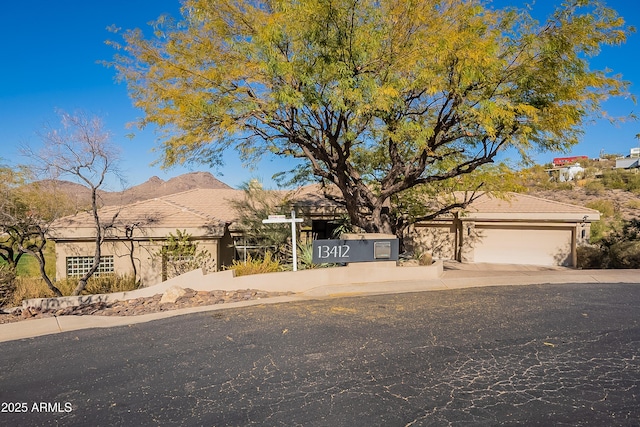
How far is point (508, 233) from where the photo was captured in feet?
72.3

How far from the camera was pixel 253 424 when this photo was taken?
406 cm

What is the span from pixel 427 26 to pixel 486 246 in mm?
14336

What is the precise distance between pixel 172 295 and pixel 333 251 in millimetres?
4188

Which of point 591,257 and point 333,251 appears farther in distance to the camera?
point 591,257

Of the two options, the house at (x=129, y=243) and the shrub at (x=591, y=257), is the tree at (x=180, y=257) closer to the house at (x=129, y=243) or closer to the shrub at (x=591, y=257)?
the house at (x=129, y=243)

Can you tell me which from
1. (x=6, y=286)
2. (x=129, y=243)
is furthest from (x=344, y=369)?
(x=129, y=243)

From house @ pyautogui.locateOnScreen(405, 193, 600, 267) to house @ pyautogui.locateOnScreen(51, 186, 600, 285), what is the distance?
0.04 m

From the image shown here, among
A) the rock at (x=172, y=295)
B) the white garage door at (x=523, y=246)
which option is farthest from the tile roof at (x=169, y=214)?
the white garage door at (x=523, y=246)

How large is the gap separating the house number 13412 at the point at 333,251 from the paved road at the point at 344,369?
2905 millimetres

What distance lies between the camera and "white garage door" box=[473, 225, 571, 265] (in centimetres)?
2120

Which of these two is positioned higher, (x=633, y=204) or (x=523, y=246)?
(x=633, y=204)

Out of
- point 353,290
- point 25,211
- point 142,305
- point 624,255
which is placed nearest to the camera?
point 142,305

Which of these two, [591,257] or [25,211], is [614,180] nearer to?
[591,257]

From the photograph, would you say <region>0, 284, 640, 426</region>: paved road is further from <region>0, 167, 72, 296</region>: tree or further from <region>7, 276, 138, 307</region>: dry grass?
<region>0, 167, 72, 296</region>: tree
